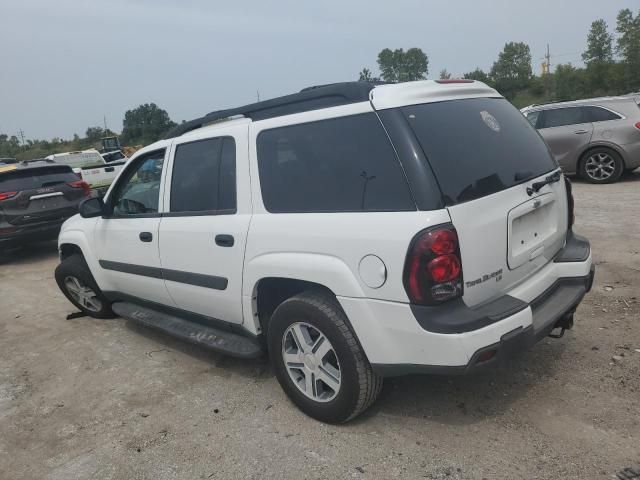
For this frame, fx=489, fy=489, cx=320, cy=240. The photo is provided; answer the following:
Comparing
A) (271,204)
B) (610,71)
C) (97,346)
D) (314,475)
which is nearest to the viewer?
(314,475)

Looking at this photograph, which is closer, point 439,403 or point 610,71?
point 439,403

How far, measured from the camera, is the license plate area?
2562 mm

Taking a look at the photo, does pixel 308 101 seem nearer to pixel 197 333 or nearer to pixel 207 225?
pixel 207 225

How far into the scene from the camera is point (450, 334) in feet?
7.31

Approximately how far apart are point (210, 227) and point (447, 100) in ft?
5.44

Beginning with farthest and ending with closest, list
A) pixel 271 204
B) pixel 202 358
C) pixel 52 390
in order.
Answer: pixel 202 358 → pixel 52 390 → pixel 271 204

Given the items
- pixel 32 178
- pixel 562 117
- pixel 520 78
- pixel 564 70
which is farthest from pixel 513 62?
pixel 32 178

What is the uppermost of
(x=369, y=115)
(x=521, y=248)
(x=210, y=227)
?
(x=369, y=115)

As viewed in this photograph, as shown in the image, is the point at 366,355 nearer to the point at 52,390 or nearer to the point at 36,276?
the point at 52,390

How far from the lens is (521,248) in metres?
2.62

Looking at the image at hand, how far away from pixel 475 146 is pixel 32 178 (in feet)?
25.6

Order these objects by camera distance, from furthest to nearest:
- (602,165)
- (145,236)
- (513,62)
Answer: (513,62)
(602,165)
(145,236)

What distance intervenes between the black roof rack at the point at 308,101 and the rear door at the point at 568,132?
8.17 meters

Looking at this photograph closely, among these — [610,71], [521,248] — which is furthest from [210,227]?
[610,71]
